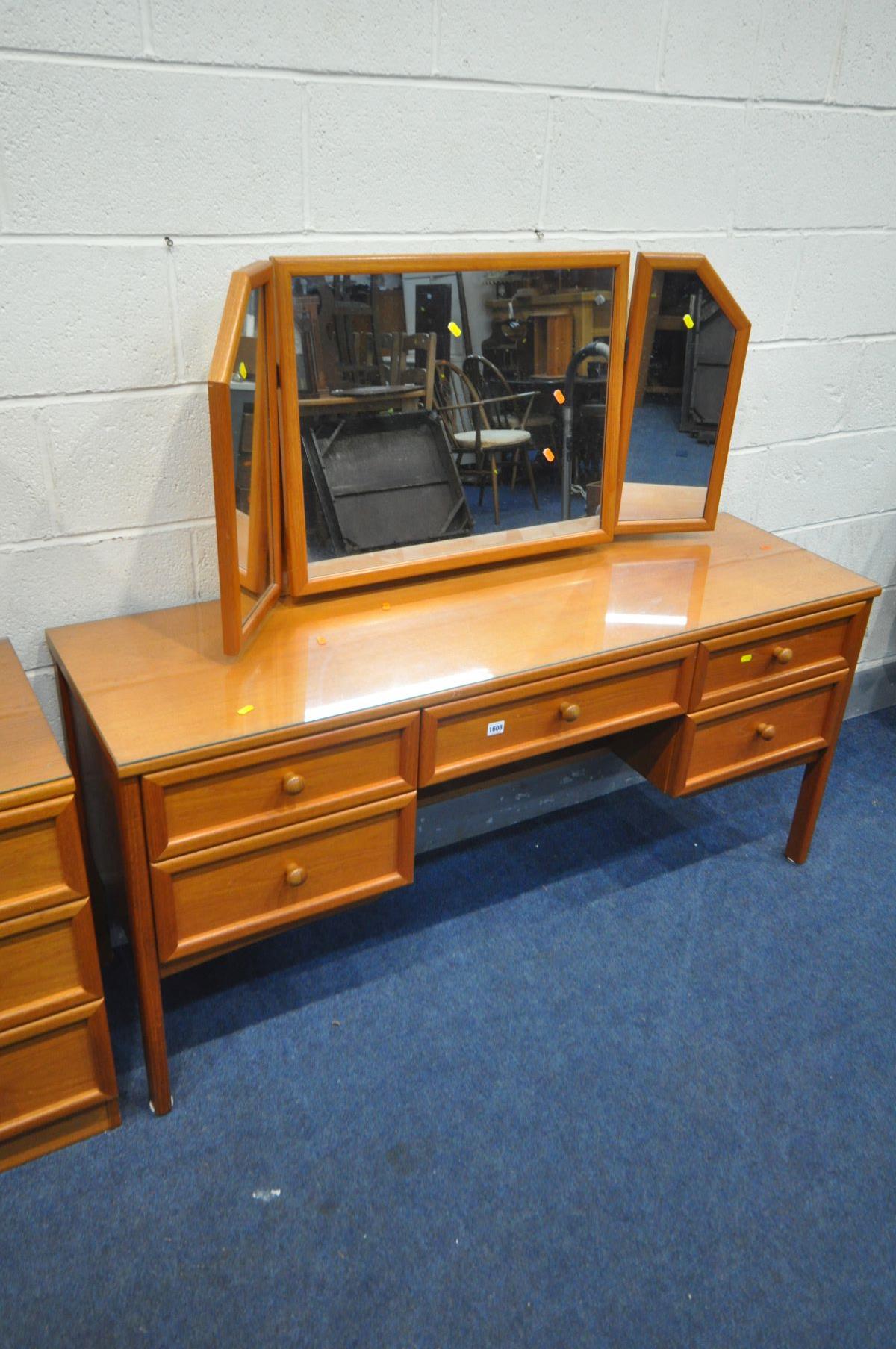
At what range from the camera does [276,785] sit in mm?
1304

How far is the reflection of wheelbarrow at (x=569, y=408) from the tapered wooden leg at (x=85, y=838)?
3.06ft

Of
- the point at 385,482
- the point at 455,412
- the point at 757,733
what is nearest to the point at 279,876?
the point at 385,482

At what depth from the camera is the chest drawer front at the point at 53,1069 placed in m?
1.29

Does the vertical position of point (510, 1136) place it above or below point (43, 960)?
below

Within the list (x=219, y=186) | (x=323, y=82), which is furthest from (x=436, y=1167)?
(x=323, y=82)

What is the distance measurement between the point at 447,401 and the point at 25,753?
2.87ft

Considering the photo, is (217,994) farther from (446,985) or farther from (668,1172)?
(668,1172)

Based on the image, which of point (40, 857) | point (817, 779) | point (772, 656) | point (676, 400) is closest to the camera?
point (40, 857)

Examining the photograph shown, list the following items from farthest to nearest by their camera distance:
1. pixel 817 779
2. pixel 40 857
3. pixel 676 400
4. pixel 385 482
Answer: pixel 817 779, pixel 676 400, pixel 385 482, pixel 40 857

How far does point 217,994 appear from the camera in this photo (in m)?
1.71

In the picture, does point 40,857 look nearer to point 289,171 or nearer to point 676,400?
point 289,171

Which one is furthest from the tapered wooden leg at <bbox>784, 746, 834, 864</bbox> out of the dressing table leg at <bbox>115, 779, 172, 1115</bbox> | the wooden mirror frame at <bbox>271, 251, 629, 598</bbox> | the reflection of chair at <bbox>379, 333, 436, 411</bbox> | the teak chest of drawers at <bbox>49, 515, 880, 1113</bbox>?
the dressing table leg at <bbox>115, 779, 172, 1115</bbox>

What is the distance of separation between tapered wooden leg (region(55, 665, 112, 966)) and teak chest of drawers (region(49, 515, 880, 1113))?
0.7 inches

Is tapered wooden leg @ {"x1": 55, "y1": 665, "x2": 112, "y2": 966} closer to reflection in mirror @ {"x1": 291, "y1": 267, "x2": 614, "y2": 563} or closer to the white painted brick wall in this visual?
the white painted brick wall
